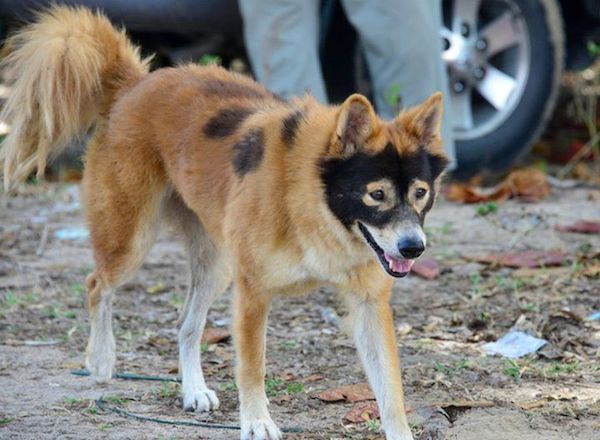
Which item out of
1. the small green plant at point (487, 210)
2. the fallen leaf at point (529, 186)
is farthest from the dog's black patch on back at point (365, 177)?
the fallen leaf at point (529, 186)

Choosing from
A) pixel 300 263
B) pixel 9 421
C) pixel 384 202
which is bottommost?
pixel 9 421

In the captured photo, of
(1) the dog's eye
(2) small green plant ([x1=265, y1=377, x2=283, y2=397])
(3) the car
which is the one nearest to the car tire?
(3) the car

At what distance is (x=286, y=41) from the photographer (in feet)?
24.3

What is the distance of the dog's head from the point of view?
4066mm

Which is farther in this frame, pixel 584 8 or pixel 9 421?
pixel 584 8

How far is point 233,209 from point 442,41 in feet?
13.2

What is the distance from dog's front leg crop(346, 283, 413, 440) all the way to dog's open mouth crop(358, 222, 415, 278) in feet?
0.84

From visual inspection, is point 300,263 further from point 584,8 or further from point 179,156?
point 584,8

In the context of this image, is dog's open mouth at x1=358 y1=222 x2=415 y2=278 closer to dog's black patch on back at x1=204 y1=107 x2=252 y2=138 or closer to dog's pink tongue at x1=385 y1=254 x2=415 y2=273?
dog's pink tongue at x1=385 y1=254 x2=415 y2=273

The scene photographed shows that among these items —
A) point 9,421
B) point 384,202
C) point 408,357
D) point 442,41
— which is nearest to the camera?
point 384,202

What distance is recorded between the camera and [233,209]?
14.7ft

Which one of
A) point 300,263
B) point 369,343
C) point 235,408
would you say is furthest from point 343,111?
point 235,408

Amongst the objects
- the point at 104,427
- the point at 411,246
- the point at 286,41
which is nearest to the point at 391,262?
the point at 411,246

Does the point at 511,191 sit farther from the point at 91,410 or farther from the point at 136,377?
the point at 91,410
